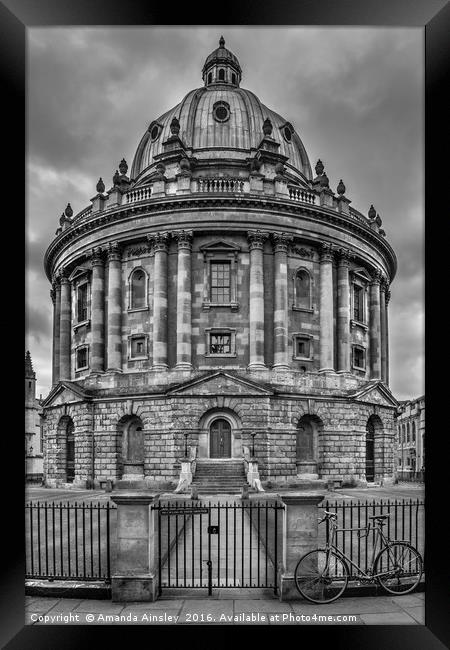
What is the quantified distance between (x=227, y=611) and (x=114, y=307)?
1130 inches

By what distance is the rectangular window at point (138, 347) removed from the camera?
3478cm

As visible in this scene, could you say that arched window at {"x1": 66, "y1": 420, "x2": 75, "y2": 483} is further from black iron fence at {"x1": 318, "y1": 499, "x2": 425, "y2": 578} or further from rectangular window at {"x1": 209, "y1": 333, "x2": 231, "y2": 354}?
black iron fence at {"x1": 318, "y1": 499, "x2": 425, "y2": 578}

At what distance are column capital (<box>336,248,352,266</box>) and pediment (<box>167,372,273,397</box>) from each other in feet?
36.3

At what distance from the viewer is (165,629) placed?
7.61 metres

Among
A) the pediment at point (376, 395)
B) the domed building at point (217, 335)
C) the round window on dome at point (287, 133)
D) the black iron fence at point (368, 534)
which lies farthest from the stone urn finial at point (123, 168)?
the black iron fence at point (368, 534)

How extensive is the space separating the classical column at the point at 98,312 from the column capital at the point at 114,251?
2.88 feet

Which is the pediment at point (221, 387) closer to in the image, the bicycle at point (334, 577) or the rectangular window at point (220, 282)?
the rectangular window at point (220, 282)

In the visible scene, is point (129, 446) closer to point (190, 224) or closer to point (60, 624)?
point (190, 224)

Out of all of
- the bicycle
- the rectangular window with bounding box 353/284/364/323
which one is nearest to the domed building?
the rectangular window with bounding box 353/284/364/323

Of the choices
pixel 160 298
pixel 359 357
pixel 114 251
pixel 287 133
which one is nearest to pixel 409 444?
pixel 359 357

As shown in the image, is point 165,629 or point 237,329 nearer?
point 165,629
